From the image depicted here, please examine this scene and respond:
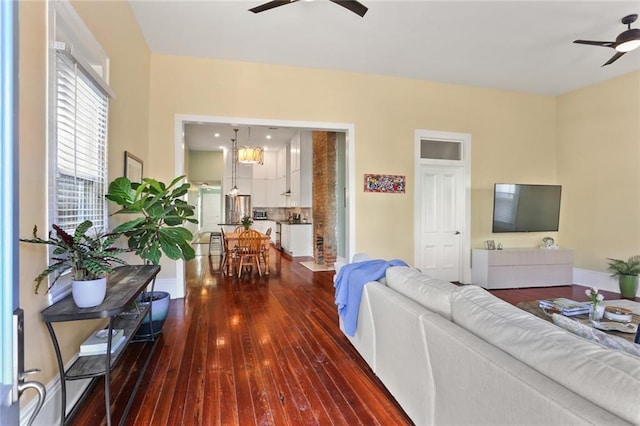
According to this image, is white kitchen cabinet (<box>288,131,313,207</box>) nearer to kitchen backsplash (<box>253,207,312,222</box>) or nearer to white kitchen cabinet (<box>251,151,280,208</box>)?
kitchen backsplash (<box>253,207,312,222</box>)

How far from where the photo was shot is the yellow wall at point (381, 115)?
412 centimetres

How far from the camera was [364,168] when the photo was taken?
472 cm

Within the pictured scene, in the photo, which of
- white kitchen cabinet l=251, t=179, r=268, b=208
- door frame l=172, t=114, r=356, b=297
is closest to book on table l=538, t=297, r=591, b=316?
door frame l=172, t=114, r=356, b=297

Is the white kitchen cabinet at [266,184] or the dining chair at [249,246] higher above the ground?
the white kitchen cabinet at [266,184]

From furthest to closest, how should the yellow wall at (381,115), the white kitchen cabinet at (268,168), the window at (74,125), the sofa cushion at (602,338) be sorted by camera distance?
the white kitchen cabinet at (268,168)
the yellow wall at (381,115)
the window at (74,125)
the sofa cushion at (602,338)

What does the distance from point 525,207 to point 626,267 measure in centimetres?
146

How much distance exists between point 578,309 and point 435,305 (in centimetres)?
189

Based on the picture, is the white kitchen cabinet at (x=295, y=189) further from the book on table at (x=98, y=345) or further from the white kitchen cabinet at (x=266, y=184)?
the book on table at (x=98, y=345)

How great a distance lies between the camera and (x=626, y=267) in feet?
14.4

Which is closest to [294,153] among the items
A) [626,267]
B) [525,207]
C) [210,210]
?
[525,207]

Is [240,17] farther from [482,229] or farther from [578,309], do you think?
[482,229]

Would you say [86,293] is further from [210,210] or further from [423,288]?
[210,210]

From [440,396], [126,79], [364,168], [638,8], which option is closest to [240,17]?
[126,79]

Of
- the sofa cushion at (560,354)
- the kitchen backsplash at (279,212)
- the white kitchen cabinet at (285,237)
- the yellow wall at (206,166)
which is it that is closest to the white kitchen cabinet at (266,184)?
the kitchen backsplash at (279,212)
